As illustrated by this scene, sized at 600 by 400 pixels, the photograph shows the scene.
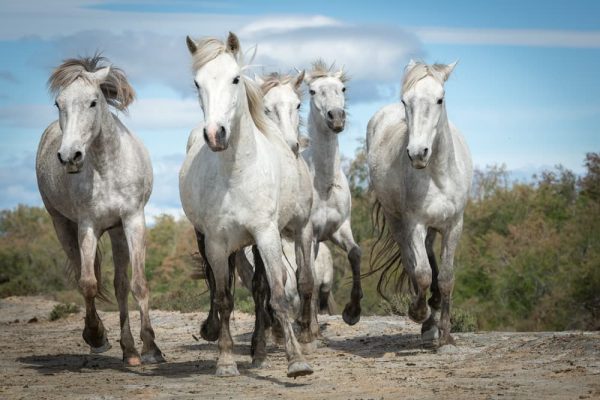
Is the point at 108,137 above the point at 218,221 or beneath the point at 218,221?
above

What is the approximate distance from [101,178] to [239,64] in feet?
6.34

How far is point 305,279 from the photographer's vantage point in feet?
32.2

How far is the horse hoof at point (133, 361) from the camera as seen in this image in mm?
9414

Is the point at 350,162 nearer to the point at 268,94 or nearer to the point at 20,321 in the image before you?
the point at 20,321

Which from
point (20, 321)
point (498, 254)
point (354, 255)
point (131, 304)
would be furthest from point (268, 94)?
point (498, 254)

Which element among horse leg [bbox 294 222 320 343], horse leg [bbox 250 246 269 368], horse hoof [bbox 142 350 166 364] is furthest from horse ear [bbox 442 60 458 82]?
horse hoof [bbox 142 350 166 364]

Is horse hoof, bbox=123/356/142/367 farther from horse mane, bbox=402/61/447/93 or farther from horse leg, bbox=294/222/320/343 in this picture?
horse mane, bbox=402/61/447/93

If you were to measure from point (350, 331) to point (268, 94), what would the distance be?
3.07 metres

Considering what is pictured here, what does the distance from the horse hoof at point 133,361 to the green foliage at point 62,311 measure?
682 cm

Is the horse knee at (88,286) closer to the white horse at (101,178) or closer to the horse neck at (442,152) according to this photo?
the white horse at (101,178)

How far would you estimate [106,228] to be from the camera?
31.2ft

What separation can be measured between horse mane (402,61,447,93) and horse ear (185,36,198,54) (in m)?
2.23

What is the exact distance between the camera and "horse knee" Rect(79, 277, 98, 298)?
9.27m

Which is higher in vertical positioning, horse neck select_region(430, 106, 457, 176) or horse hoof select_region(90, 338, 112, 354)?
horse neck select_region(430, 106, 457, 176)
